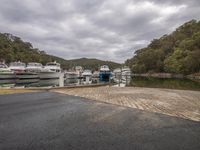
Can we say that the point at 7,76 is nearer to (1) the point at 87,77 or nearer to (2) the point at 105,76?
(1) the point at 87,77

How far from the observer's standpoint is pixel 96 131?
145 inches

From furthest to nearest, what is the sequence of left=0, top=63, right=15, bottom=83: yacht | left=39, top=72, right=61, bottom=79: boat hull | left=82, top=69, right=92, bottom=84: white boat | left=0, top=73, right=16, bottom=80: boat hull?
left=39, top=72, right=61, bottom=79: boat hull
left=82, top=69, right=92, bottom=84: white boat
left=0, top=63, right=15, bottom=83: yacht
left=0, top=73, right=16, bottom=80: boat hull

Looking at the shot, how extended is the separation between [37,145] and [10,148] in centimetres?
41

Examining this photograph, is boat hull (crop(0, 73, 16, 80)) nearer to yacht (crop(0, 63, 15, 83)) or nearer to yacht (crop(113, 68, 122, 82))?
yacht (crop(0, 63, 15, 83))

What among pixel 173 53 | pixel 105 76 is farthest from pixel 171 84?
pixel 173 53

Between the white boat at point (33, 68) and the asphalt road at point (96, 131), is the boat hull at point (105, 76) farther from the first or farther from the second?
the asphalt road at point (96, 131)

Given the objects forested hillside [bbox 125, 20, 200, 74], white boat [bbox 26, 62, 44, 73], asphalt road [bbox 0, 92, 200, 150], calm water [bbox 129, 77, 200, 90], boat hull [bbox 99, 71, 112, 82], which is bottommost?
calm water [bbox 129, 77, 200, 90]

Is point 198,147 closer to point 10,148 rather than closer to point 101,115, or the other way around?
point 101,115

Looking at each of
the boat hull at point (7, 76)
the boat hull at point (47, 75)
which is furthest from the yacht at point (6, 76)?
the boat hull at point (47, 75)

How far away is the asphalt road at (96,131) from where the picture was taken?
303cm

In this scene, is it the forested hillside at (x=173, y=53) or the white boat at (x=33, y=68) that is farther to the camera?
the forested hillside at (x=173, y=53)

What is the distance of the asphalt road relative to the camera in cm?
303

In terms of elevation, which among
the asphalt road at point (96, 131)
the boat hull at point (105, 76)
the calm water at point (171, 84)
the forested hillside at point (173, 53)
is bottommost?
the calm water at point (171, 84)

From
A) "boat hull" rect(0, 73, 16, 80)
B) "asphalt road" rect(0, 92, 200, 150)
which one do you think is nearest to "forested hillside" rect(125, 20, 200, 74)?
"boat hull" rect(0, 73, 16, 80)
